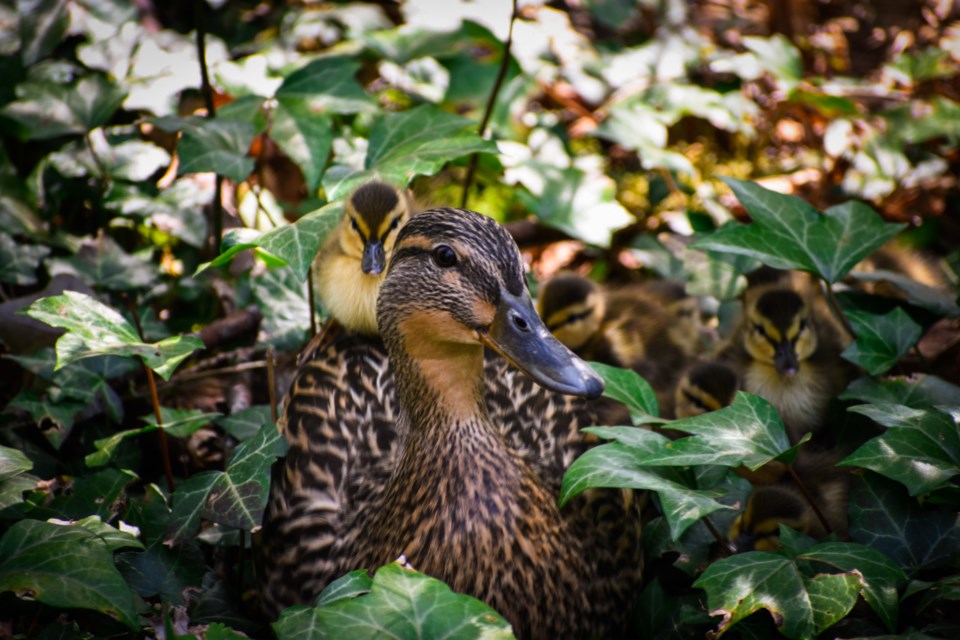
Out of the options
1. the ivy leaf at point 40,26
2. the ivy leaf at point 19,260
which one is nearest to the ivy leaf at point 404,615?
the ivy leaf at point 19,260

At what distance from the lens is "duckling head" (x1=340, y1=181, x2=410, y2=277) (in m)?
2.23

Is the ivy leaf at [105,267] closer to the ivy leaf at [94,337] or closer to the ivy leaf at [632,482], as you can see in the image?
the ivy leaf at [94,337]

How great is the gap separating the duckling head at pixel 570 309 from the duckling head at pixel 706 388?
410 mm

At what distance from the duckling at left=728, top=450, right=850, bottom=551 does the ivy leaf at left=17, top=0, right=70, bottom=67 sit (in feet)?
7.90

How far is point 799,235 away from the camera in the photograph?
2150mm

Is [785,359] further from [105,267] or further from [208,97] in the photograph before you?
[105,267]

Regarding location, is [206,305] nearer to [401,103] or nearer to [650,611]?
[401,103]

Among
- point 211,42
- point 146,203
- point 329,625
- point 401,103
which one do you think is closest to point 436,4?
point 401,103

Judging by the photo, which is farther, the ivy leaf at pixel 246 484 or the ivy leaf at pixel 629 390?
the ivy leaf at pixel 629 390

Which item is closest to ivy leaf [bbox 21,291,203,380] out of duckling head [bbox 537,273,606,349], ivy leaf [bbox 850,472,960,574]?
duckling head [bbox 537,273,606,349]

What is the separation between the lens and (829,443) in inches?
96.9

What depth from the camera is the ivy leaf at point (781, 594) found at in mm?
1494

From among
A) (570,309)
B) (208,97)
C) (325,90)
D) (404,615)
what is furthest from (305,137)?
(404,615)

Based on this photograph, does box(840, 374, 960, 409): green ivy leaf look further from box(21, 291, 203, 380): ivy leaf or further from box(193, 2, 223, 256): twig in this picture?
box(193, 2, 223, 256): twig
